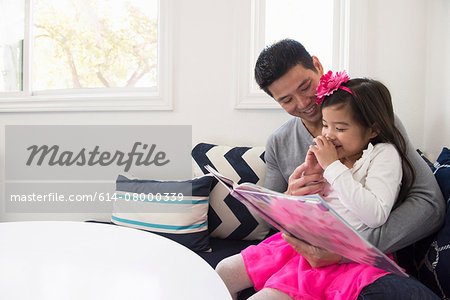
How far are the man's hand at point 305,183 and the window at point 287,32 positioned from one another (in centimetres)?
74

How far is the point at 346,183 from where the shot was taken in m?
0.85

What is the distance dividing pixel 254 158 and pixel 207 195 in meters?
0.29

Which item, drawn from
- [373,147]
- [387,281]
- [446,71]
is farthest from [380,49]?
[387,281]

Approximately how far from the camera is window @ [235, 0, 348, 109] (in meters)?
1.71

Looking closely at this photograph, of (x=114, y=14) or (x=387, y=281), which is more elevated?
(x=114, y=14)

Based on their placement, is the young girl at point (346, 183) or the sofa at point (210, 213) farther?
the sofa at point (210, 213)

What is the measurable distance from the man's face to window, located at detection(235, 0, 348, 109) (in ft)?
1.75

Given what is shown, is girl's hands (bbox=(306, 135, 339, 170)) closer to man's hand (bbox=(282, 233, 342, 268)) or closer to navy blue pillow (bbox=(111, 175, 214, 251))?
man's hand (bbox=(282, 233, 342, 268))

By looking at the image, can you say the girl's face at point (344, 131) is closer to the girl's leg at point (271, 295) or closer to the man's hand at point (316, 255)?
the man's hand at point (316, 255)

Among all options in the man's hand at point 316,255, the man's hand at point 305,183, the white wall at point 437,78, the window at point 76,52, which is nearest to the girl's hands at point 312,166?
the man's hand at point 305,183

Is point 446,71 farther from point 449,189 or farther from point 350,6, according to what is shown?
point 449,189

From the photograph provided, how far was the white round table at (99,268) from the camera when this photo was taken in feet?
2.05

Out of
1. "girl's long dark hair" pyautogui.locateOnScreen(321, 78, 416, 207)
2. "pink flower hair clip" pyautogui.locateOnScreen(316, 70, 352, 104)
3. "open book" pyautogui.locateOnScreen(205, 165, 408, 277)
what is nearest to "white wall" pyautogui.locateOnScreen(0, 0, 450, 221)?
"girl's long dark hair" pyautogui.locateOnScreen(321, 78, 416, 207)

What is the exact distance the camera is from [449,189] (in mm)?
934
